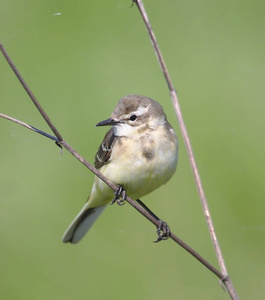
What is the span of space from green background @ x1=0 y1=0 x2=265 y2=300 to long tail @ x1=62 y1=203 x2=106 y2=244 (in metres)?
1.01

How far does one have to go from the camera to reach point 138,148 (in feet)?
12.1

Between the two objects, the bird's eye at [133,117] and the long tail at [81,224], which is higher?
the bird's eye at [133,117]

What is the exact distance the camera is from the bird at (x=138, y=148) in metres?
3.65

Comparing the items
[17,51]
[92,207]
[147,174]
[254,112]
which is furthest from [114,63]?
[147,174]

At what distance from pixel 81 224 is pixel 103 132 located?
175 cm

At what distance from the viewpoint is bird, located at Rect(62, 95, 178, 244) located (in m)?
3.65

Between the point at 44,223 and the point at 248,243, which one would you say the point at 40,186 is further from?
the point at 248,243

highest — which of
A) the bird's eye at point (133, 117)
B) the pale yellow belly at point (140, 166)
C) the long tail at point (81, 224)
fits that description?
the bird's eye at point (133, 117)

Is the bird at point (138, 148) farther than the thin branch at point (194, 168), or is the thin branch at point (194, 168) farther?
the bird at point (138, 148)

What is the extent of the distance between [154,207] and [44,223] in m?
1.12

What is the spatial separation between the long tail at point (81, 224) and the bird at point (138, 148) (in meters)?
0.48

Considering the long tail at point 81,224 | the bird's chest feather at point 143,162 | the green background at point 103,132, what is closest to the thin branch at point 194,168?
the bird's chest feather at point 143,162

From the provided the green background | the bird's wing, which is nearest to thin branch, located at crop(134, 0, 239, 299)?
the bird's wing

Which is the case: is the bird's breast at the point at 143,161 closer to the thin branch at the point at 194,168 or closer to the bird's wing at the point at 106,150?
the bird's wing at the point at 106,150
